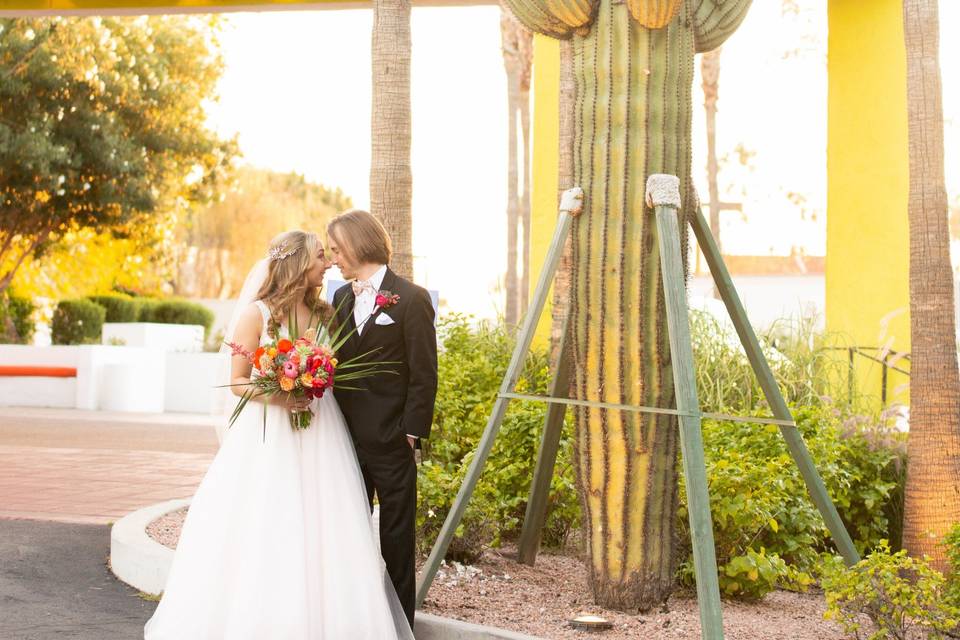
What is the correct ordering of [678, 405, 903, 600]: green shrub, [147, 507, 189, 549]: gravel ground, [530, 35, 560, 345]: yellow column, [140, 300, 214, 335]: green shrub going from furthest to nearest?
1. [140, 300, 214, 335]: green shrub
2. [530, 35, 560, 345]: yellow column
3. [147, 507, 189, 549]: gravel ground
4. [678, 405, 903, 600]: green shrub

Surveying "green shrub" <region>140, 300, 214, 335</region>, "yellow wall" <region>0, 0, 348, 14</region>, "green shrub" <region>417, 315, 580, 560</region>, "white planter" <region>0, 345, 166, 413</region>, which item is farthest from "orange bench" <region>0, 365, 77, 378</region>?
"green shrub" <region>417, 315, 580, 560</region>

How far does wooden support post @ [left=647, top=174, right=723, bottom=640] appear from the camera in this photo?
14.7ft

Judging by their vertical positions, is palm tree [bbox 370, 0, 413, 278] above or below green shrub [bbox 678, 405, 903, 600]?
above

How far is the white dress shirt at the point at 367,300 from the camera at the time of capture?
5219 millimetres

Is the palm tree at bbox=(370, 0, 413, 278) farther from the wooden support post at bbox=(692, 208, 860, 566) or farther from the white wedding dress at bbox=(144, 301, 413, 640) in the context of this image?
the wooden support post at bbox=(692, 208, 860, 566)

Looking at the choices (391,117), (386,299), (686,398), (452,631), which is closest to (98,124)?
(391,117)

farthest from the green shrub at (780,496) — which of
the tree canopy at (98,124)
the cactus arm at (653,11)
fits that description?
the tree canopy at (98,124)

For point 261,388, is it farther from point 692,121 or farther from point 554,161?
point 554,161

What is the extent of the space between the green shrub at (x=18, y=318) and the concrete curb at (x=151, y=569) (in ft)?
69.8

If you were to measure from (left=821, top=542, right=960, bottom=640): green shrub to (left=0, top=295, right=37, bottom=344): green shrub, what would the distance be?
25352 millimetres

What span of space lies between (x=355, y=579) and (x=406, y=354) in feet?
3.46

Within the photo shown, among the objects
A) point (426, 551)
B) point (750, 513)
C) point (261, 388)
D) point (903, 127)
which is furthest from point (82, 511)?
point (903, 127)

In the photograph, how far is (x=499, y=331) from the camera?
34.9 ft

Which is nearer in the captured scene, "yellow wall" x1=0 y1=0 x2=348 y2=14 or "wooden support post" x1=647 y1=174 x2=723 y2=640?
"wooden support post" x1=647 y1=174 x2=723 y2=640
